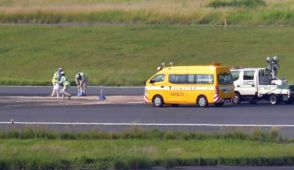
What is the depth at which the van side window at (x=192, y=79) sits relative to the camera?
4192 centimetres

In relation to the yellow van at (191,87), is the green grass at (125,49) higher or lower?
higher

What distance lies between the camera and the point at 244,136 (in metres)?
27.4

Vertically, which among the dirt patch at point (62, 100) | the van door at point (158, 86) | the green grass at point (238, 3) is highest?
the green grass at point (238, 3)

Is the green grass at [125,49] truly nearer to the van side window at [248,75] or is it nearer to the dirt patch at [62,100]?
the dirt patch at [62,100]

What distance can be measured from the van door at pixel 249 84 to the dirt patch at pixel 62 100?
15.2 ft

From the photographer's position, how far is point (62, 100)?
151ft

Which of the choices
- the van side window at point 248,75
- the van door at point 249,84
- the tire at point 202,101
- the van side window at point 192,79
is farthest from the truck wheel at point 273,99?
the tire at point 202,101

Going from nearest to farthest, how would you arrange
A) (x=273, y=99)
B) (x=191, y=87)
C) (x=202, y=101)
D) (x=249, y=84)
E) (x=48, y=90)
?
1. (x=202, y=101)
2. (x=191, y=87)
3. (x=273, y=99)
4. (x=249, y=84)
5. (x=48, y=90)

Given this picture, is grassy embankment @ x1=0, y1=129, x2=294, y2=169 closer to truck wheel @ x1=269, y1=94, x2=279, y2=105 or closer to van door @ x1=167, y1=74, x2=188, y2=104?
van door @ x1=167, y1=74, x2=188, y2=104

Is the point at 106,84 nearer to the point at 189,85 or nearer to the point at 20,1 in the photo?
the point at 189,85

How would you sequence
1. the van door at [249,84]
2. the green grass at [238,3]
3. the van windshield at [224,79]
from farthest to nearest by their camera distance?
the green grass at [238,3] → the van door at [249,84] → the van windshield at [224,79]

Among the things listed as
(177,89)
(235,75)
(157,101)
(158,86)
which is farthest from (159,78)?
(235,75)

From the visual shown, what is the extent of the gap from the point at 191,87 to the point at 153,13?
36.3 m

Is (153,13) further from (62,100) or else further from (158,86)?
(158,86)
